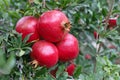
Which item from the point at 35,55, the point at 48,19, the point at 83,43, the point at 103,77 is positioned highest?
the point at 48,19

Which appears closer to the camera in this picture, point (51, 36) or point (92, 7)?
point (51, 36)

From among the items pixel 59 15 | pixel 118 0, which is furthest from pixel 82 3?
pixel 59 15

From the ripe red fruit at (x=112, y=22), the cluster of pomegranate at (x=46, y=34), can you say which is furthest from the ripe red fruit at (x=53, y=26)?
the ripe red fruit at (x=112, y=22)

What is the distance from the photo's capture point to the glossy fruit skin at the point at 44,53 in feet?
3.05

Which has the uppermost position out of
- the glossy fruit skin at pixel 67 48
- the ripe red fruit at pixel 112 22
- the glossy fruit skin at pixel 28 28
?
the glossy fruit skin at pixel 28 28

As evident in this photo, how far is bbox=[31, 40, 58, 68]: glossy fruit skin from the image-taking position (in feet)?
3.05

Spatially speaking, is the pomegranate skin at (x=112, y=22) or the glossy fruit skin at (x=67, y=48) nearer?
the glossy fruit skin at (x=67, y=48)

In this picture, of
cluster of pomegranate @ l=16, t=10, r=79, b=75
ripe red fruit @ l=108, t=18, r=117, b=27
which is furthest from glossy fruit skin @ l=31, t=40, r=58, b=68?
ripe red fruit @ l=108, t=18, r=117, b=27

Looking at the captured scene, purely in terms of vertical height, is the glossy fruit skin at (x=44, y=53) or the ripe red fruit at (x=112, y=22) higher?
the glossy fruit skin at (x=44, y=53)

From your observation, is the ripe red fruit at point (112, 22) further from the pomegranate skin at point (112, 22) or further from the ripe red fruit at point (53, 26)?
the ripe red fruit at point (53, 26)

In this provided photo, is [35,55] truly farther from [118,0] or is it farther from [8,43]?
[118,0]

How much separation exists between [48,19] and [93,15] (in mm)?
600

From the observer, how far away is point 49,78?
3.22 ft

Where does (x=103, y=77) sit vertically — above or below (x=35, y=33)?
below
